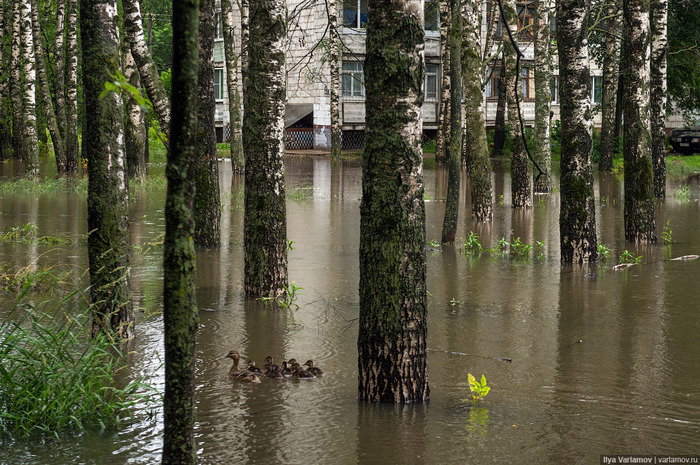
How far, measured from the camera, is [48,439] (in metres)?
5.06

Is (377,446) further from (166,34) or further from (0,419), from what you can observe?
(166,34)

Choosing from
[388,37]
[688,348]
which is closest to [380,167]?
[388,37]

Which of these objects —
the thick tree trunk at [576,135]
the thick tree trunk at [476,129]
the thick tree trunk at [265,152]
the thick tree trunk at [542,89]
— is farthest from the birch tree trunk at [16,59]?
the thick tree trunk at [576,135]

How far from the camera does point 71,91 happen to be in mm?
26922

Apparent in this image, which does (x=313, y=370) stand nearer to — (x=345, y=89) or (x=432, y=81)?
(x=345, y=89)

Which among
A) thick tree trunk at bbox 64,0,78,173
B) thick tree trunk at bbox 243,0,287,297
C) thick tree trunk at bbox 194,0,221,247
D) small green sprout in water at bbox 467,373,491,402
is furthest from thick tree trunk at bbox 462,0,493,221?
thick tree trunk at bbox 64,0,78,173

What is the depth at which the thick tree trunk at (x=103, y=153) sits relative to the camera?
23.5 ft

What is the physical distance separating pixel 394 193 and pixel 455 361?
7.26 feet

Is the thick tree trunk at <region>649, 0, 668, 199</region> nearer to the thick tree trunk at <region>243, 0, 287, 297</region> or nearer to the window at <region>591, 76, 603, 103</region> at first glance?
the thick tree trunk at <region>243, 0, 287, 297</region>

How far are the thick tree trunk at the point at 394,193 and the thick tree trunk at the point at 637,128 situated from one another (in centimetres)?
883

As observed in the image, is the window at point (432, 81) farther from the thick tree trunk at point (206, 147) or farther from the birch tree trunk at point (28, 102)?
the thick tree trunk at point (206, 147)

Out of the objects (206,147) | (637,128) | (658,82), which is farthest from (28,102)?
(637,128)

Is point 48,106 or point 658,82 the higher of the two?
point 48,106

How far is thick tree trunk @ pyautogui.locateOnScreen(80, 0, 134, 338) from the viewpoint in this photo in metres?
7.16
